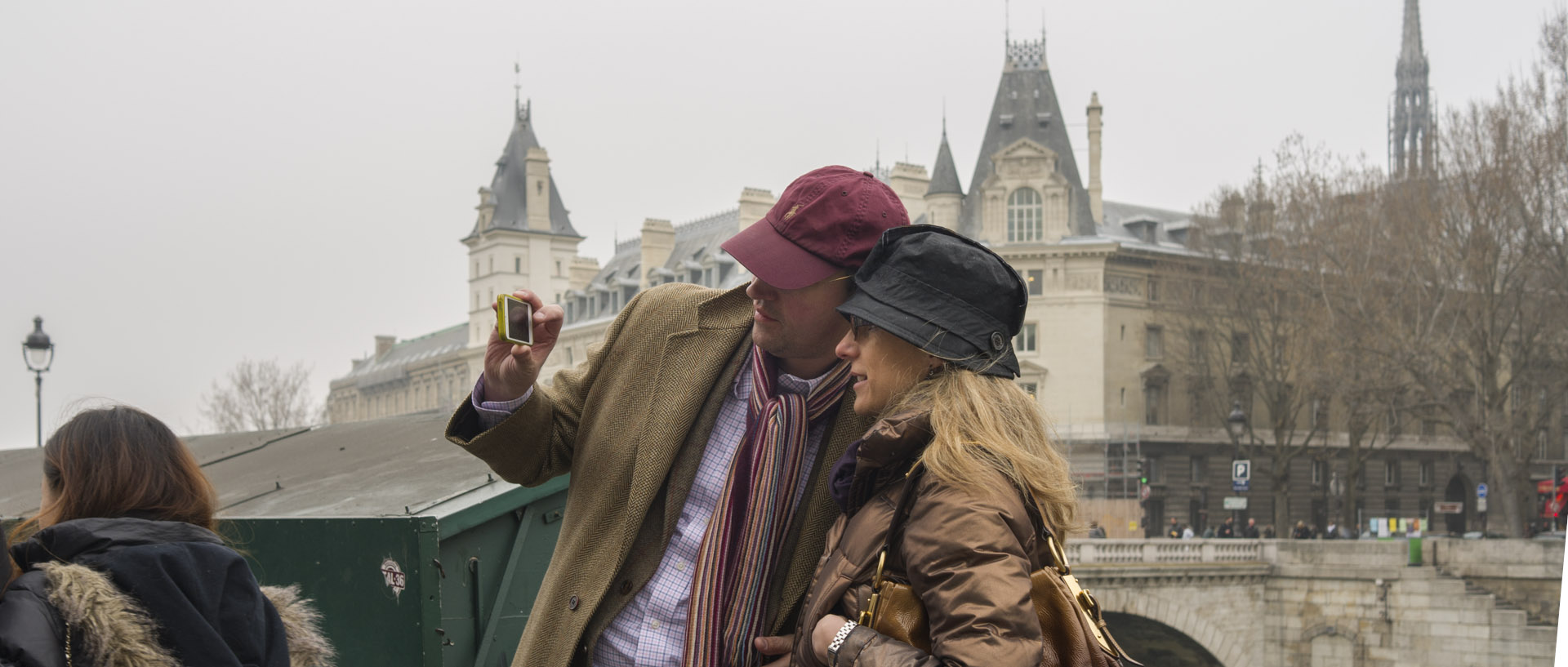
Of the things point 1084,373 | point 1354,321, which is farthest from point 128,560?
point 1084,373

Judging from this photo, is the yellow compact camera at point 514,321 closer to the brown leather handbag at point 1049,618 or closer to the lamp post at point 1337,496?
the brown leather handbag at point 1049,618

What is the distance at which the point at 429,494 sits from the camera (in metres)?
5.84

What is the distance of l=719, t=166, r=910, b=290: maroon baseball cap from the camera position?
2779 mm

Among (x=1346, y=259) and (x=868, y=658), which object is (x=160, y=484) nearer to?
(x=868, y=658)

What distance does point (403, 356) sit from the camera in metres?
94.2

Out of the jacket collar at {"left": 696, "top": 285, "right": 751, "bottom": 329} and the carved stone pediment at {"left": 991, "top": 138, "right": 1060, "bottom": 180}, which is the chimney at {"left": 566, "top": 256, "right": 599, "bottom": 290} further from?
the jacket collar at {"left": 696, "top": 285, "right": 751, "bottom": 329}

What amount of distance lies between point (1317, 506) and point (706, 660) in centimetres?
5310

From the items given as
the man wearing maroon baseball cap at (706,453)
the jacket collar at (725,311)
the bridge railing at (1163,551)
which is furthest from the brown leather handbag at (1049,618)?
the bridge railing at (1163,551)

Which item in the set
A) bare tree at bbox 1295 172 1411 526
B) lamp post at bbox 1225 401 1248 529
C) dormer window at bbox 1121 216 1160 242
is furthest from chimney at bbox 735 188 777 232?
bare tree at bbox 1295 172 1411 526

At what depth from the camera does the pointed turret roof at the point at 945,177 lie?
52219mm

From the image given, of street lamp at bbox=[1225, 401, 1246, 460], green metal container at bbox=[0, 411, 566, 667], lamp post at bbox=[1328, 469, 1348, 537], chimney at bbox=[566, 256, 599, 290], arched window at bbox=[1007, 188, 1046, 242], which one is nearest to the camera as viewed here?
green metal container at bbox=[0, 411, 566, 667]

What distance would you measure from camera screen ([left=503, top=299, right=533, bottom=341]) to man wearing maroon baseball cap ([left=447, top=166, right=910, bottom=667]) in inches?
1.1

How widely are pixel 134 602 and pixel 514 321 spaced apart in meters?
0.89

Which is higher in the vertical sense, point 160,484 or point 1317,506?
point 160,484
